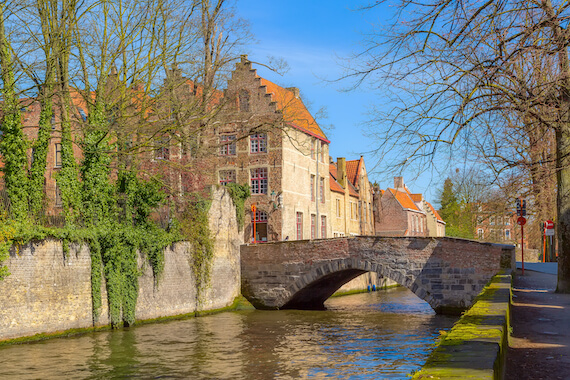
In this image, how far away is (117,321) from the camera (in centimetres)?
1783

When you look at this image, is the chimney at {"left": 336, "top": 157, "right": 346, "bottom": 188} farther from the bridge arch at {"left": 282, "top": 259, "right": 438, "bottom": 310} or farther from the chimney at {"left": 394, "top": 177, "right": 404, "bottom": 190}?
the chimney at {"left": 394, "top": 177, "right": 404, "bottom": 190}

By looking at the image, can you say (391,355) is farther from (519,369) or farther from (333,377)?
(519,369)

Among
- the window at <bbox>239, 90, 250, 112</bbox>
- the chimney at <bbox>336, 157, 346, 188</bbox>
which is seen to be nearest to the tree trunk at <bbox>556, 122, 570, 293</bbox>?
the window at <bbox>239, 90, 250, 112</bbox>

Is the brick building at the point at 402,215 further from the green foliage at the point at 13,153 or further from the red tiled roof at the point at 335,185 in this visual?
the green foliage at the point at 13,153

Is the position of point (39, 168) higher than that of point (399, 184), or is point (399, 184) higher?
point (399, 184)

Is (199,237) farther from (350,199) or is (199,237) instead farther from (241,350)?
(350,199)

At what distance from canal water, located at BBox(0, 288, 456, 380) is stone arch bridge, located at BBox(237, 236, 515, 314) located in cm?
119

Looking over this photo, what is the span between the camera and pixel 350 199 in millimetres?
40781

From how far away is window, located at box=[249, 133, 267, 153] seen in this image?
31.0 m

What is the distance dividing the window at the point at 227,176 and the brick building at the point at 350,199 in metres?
7.08

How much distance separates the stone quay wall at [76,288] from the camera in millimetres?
14852

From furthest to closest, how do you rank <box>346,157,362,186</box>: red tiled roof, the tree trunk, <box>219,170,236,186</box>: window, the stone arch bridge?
<box>346,157,362,186</box>: red tiled roof
<box>219,170,236,186</box>: window
the stone arch bridge
the tree trunk

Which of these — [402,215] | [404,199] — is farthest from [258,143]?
[404,199]

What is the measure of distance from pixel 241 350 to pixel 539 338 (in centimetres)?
843
